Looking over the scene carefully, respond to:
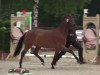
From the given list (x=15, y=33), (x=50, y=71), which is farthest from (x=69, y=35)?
(x=15, y=33)

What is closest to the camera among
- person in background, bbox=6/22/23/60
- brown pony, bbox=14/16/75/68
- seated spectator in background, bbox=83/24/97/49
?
brown pony, bbox=14/16/75/68

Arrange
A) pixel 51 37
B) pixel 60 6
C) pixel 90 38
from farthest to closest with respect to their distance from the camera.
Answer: pixel 60 6 → pixel 90 38 → pixel 51 37

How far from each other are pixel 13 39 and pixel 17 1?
2825cm

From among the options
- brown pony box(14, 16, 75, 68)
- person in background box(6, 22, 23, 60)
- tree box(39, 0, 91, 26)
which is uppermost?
brown pony box(14, 16, 75, 68)

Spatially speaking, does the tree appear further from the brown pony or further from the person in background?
the brown pony

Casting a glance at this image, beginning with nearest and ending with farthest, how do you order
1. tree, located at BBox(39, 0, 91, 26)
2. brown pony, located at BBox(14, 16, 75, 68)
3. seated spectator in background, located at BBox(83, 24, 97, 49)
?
1. brown pony, located at BBox(14, 16, 75, 68)
2. seated spectator in background, located at BBox(83, 24, 97, 49)
3. tree, located at BBox(39, 0, 91, 26)

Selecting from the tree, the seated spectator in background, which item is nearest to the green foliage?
the tree

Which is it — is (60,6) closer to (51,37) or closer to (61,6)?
(61,6)

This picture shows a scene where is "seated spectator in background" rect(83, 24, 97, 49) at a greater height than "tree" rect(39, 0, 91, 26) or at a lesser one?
greater

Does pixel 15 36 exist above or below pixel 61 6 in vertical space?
above

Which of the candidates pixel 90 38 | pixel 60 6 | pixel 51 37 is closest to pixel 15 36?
pixel 90 38

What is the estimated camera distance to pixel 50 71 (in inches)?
727

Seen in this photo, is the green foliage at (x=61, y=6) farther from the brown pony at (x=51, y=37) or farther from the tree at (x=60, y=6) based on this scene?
the brown pony at (x=51, y=37)

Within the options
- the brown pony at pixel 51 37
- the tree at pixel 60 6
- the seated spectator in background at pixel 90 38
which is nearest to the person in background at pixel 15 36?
the seated spectator in background at pixel 90 38
